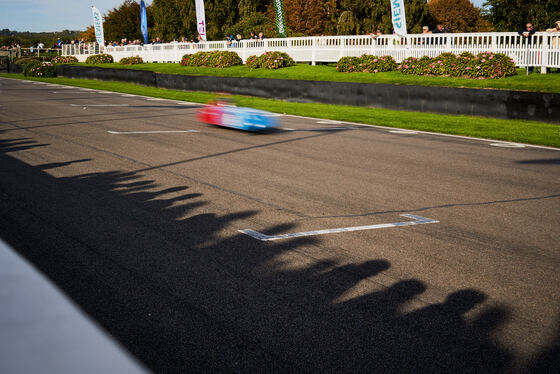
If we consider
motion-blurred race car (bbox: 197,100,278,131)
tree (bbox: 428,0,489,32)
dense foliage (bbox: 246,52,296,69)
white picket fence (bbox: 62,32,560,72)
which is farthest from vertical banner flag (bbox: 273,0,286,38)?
tree (bbox: 428,0,489,32)

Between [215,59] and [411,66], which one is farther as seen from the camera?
[215,59]

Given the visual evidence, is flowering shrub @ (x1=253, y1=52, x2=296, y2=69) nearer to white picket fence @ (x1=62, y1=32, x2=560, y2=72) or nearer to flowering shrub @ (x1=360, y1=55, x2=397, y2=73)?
white picket fence @ (x1=62, y1=32, x2=560, y2=72)

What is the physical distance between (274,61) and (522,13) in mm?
25325

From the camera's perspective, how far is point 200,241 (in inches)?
235

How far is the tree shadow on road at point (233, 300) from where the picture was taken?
3.69m

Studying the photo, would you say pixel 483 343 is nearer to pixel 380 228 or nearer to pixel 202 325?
pixel 202 325

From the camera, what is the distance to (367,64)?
26.8m

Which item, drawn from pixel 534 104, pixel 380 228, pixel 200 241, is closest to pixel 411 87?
pixel 534 104

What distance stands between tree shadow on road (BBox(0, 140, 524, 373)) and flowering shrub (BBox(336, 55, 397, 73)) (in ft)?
68.1

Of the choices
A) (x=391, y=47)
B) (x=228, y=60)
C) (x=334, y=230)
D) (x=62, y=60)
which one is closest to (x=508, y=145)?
(x=334, y=230)

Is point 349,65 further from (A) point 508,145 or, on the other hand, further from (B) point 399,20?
(A) point 508,145

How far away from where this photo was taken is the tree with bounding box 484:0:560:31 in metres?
43.5

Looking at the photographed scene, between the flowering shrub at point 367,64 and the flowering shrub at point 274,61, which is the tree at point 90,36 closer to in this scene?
the flowering shrub at point 274,61

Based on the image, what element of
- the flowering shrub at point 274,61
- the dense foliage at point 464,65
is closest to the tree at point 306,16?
the flowering shrub at point 274,61
